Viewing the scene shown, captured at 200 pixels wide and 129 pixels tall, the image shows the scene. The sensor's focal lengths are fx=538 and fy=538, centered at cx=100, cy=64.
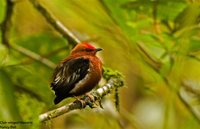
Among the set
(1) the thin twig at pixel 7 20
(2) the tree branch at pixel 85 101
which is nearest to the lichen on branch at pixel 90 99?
(2) the tree branch at pixel 85 101

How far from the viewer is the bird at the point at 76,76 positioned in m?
1.04

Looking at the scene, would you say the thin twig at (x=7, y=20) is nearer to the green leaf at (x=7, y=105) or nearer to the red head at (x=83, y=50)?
the red head at (x=83, y=50)

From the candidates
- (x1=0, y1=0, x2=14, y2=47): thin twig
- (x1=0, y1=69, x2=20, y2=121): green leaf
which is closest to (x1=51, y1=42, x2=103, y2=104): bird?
(x1=0, y1=69, x2=20, y2=121): green leaf

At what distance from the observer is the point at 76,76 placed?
3.66ft

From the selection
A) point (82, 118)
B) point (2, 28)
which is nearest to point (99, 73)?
point (2, 28)

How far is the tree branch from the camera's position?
0.95m

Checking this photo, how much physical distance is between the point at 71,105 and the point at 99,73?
10 centimetres

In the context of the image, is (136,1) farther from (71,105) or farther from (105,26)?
(71,105)

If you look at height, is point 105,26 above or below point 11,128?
above

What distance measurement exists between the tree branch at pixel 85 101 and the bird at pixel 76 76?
0.02 m

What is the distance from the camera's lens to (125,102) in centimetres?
275

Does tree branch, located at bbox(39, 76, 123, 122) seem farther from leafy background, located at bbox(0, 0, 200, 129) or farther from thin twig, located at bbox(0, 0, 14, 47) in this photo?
thin twig, located at bbox(0, 0, 14, 47)

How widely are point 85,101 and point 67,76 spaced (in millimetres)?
114

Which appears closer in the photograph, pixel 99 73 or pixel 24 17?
pixel 99 73
